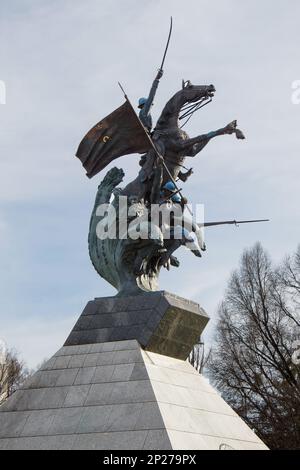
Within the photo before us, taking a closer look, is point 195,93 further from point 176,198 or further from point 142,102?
point 176,198

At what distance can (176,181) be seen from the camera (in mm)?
14367

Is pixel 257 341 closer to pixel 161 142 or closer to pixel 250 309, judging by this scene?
pixel 250 309

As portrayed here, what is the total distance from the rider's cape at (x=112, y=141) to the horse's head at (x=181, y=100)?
79 centimetres

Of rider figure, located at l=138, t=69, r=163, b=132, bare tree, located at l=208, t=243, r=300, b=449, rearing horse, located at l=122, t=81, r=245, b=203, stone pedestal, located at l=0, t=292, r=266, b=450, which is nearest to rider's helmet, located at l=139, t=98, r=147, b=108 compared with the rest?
rider figure, located at l=138, t=69, r=163, b=132

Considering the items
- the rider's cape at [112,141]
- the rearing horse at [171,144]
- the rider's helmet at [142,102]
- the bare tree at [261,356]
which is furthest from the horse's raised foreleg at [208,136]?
the bare tree at [261,356]

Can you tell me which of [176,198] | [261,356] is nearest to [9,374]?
[261,356]

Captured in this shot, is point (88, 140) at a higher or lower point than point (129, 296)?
higher

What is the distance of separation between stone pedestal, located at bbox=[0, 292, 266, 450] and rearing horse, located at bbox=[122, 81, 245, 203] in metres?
2.60

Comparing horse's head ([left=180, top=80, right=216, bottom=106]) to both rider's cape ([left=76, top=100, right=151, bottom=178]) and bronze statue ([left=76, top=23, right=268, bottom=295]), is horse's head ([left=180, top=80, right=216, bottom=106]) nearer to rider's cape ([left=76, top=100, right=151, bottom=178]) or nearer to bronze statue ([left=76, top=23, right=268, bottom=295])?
bronze statue ([left=76, top=23, right=268, bottom=295])

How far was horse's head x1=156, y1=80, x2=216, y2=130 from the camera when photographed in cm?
1456

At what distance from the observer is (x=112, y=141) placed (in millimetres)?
14195

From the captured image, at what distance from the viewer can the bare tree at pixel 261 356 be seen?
2416cm
